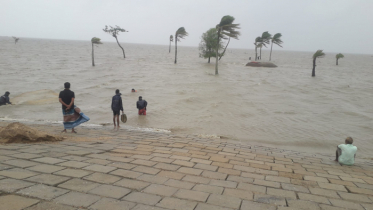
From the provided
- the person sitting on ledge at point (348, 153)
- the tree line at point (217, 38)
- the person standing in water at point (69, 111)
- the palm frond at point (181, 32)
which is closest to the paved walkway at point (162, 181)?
the person sitting on ledge at point (348, 153)

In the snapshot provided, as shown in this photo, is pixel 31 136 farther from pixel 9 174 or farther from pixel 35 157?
pixel 9 174

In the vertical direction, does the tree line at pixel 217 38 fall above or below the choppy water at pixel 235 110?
above

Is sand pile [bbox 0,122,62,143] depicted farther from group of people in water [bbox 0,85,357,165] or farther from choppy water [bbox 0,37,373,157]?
choppy water [bbox 0,37,373,157]

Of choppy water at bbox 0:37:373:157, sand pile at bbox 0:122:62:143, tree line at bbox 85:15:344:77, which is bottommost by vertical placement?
choppy water at bbox 0:37:373:157

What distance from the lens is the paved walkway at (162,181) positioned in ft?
7.95

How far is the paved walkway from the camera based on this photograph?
7.95 ft

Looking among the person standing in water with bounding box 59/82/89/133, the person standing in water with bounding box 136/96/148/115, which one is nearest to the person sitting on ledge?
the person standing in water with bounding box 59/82/89/133

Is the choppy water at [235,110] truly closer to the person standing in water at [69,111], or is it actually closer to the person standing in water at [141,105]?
the person standing in water at [141,105]

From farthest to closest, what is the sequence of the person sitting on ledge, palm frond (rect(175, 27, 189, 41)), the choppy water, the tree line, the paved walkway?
palm frond (rect(175, 27, 189, 41)), the tree line, the choppy water, the person sitting on ledge, the paved walkway

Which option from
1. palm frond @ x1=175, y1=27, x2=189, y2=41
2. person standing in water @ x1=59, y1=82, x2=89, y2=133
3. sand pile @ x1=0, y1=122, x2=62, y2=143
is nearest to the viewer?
sand pile @ x1=0, y1=122, x2=62, y2=143

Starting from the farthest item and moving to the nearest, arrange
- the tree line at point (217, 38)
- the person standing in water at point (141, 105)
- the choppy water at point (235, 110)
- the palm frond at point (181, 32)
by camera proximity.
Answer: the palm frond at point (181, 32), the tree line at point (217, 38), the person standing in water at point (141, 105), the choppy water at point (235, 110)

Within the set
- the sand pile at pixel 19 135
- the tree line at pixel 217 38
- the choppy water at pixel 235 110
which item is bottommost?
the choppy water at pixel 235 110

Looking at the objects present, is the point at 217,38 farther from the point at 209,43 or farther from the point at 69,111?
the point at 69,111

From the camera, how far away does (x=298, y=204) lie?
2.70 m
